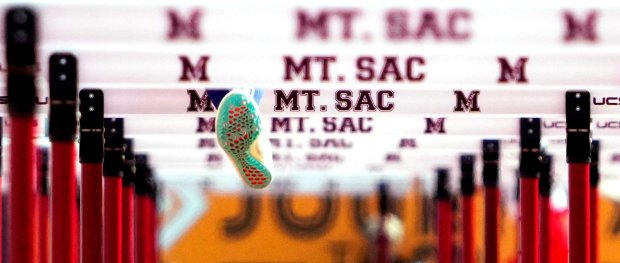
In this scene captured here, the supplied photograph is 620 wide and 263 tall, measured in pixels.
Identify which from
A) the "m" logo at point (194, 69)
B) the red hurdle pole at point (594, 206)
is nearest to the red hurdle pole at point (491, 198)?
the red hurdle pole at point (594, 206)

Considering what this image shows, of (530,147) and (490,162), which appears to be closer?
(530,147)

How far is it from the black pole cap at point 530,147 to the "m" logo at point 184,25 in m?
5.48

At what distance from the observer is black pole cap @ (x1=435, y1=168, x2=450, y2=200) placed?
67.3 feet

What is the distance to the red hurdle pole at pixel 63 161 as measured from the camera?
9352 mm

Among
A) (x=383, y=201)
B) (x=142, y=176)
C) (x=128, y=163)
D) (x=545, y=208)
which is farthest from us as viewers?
(x=383, y=201)

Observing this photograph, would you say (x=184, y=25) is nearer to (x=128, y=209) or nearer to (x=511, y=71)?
(x=511, y=71)

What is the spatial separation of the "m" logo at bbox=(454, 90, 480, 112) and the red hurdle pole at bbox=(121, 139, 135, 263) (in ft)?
15.0

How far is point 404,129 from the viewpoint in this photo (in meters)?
14.5

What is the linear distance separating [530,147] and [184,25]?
572 centimetres

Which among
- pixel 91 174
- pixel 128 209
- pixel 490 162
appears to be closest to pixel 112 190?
pixel 91 174

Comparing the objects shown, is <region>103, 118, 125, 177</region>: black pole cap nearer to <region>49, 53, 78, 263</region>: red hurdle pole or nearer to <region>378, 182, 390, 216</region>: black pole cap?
<region>49, 53, 78, 263</region>: red hurdle pole

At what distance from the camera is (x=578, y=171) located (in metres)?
12.0

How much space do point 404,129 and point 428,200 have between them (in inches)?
511

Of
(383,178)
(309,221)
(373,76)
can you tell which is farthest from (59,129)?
(309,221)
